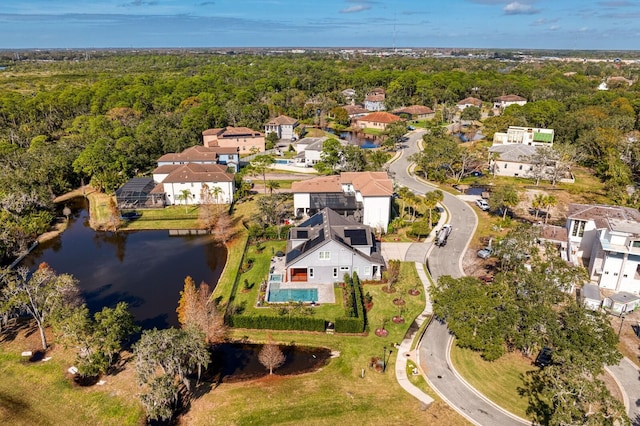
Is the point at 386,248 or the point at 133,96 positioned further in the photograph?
the point at 133,96

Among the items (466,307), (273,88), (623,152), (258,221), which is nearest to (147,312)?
(258,221)

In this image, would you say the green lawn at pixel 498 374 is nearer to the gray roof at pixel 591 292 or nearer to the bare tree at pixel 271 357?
the gray roof at pixel 591 292

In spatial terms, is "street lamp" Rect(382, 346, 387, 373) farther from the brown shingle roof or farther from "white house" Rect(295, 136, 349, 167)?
"white house" Rect(295, 136, 349, 167)

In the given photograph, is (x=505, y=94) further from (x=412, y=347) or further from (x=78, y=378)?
(x=78, y=378)

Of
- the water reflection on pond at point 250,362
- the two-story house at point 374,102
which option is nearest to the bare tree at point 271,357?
the water reflection on pond at point 250,362

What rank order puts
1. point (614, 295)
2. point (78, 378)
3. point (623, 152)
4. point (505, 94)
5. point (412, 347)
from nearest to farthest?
point (78, 378), point (412, 347), point (614, 295), point (623, 152), point (505, 94)

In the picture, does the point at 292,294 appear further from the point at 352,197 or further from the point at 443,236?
the point at 443,236
